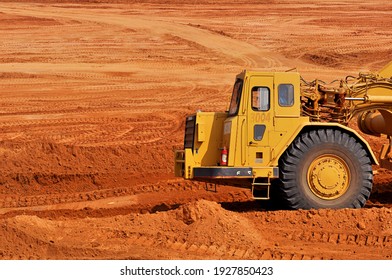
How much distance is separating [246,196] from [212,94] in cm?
1081

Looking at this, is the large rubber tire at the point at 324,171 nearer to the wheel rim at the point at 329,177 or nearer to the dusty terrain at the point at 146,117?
the wheel rim at the point at 329,177

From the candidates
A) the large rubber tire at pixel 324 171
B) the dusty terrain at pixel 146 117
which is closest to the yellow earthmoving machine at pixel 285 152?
the large rubber tire at pixel 324 171

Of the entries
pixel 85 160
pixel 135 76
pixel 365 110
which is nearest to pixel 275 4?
pixel 135 76

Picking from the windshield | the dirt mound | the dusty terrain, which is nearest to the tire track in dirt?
the dusty terrain

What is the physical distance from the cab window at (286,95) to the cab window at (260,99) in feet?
0.57

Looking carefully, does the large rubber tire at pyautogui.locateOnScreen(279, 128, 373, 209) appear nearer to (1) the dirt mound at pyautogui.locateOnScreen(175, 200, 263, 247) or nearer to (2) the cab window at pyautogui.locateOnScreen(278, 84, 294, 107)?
(2) the cab window at pyautogui.locateOnScreen(278, 84, 294, 107)

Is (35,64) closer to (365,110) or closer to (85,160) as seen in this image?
(85,160)

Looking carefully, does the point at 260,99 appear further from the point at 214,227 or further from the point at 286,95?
the point at 214,227

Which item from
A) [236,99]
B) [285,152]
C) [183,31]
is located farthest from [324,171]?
[183,31]

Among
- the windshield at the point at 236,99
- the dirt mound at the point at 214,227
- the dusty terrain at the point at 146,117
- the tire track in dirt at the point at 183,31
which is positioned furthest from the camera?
the tire track in dirt at the point at 183,31

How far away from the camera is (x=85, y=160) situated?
58.5 feet

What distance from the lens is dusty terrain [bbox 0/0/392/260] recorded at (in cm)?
1161

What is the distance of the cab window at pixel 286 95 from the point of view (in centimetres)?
1295

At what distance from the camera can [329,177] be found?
42.7ft
